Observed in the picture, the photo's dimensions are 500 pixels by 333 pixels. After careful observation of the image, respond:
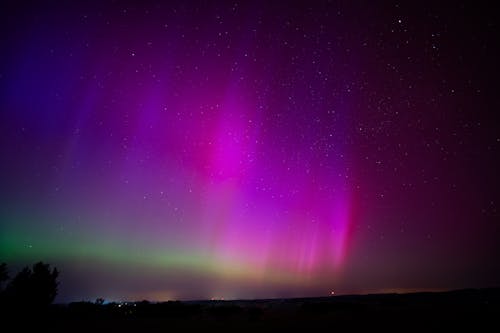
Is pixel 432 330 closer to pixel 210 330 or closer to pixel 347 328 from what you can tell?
pixel 347 328

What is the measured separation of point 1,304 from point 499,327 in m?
29.2

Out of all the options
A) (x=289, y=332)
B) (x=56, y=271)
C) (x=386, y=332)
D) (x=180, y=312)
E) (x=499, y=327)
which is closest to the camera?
(x=499, y=327)

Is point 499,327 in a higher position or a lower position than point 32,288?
lower

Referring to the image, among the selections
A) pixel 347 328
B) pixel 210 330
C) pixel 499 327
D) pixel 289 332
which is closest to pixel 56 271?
pixel 210 330

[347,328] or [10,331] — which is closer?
[10,331]

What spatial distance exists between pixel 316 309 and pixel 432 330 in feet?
87.7

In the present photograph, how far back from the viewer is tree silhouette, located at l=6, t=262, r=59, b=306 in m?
26.2

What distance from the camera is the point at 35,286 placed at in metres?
27.2

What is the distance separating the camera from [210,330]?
26.0 metres

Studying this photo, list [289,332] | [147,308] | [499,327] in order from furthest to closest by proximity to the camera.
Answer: [147,308]
[289,332]
[499,327]

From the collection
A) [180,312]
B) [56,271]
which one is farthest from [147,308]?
[56,271]

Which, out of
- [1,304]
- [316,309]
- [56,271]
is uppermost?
[56,271]

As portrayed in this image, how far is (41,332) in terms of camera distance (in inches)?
851

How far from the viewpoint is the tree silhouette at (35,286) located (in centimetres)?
2624
